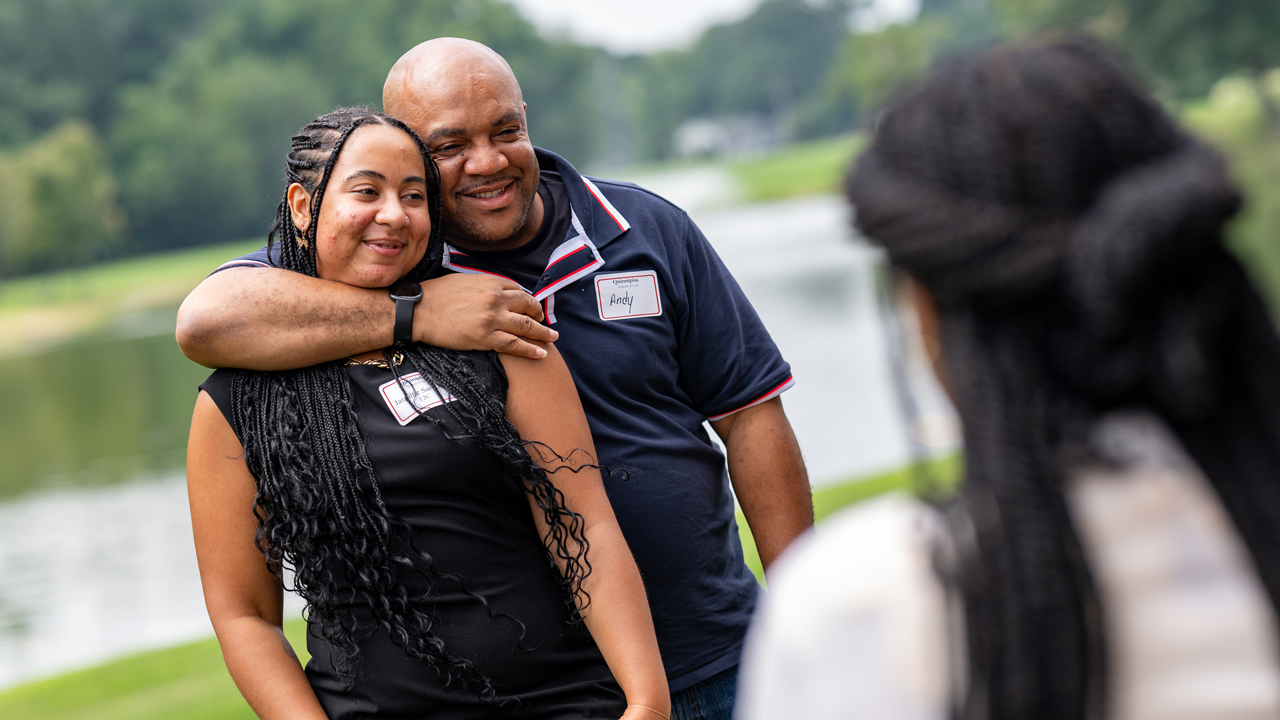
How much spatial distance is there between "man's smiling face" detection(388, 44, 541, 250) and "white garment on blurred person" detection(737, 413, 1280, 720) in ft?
5.83

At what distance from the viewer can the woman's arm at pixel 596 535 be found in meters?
2.34

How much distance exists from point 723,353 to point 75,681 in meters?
5.36

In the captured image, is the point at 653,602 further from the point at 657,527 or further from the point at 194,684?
the point at 194,684

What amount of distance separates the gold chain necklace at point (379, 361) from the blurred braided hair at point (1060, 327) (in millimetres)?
1410

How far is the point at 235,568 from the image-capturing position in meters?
2.38

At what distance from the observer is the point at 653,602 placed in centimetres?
273

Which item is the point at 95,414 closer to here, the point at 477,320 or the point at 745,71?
the point at 477,320

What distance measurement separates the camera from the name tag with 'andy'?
282cm

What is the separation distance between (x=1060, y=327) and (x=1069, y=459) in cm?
14

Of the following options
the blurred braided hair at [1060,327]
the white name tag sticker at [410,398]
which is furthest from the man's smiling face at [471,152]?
the blurred braided hair at [1060,327]

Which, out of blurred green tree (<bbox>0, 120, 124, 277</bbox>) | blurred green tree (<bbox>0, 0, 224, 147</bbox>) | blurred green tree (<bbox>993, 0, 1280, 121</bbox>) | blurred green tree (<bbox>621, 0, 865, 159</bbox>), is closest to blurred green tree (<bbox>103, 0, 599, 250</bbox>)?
blurred green tree (<bbox>0, 0, 224, 147</bbox>)

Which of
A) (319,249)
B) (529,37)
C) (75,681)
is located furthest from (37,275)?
(319,249)

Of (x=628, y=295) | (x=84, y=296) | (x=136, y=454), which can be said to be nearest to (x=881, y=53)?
(x=84, y=296)

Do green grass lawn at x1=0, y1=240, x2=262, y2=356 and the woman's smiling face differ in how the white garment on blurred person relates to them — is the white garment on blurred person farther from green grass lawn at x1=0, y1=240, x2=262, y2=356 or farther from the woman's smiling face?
green grass lawn at x1=0, y1=240, x2=262, y2=356
